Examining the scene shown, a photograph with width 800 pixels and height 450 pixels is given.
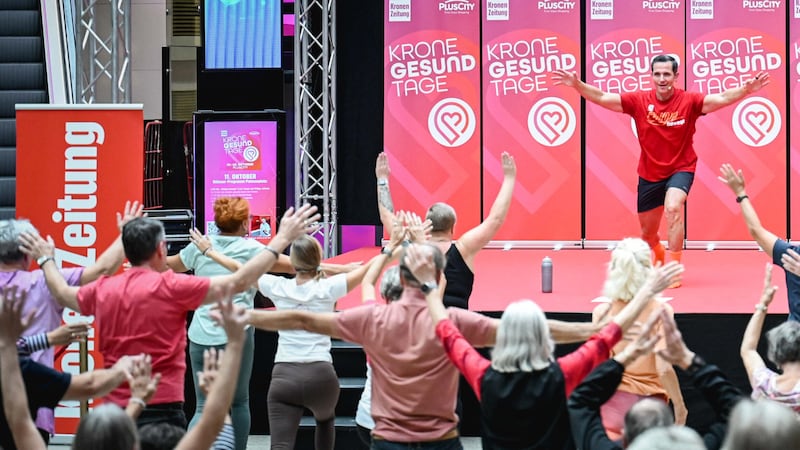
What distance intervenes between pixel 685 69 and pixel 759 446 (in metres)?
8.86

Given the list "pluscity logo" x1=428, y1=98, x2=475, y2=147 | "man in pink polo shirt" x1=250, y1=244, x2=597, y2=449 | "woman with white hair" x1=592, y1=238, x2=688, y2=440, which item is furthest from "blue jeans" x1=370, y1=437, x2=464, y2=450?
"pluscity logo" x1=428, y1=98, x2=475, y2=147

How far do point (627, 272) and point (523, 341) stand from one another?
3.31ft

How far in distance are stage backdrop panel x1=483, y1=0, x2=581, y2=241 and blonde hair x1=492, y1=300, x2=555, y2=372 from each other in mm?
7557

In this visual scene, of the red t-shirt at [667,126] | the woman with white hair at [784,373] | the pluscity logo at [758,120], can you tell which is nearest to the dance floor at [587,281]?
the red t-shirt at [667,126]

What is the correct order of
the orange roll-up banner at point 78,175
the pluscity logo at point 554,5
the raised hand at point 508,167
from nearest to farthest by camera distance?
the raised hand at point 508,167, the orange roll-up banner at point 78,175, the pluscity logo at point 554,5

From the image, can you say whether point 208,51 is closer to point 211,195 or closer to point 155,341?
point 211,195

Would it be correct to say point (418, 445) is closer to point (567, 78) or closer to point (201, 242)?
point (201, 242)

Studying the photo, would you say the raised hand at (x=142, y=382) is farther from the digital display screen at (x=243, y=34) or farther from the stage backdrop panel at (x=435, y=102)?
the stage backdrop panel at (x=435, y=102)

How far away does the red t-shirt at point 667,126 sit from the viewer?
8102 mm

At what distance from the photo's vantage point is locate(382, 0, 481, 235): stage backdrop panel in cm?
1109

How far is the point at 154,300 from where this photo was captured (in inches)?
164

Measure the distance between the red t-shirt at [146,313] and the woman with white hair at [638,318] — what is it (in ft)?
5.06

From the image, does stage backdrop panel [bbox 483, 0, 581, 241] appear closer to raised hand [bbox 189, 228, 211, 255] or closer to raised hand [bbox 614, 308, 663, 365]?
raised hand [bbox 189, 228, 211, 255]

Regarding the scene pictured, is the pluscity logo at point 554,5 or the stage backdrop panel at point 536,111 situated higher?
the pluscity logo at point 554,5
